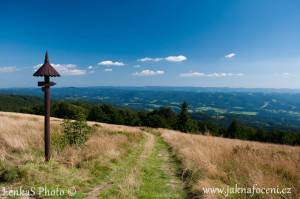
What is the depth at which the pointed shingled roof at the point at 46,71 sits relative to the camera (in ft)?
20.4

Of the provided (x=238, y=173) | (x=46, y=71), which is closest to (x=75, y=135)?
(x=46, y=71)

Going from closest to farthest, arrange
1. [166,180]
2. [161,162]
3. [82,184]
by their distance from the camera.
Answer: [82,184] → [166,180] → [161,162]

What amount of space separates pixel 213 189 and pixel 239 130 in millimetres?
68681

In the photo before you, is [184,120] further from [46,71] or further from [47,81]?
[46,71]

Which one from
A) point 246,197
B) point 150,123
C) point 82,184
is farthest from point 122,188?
point 150,123

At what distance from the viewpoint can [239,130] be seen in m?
63.2

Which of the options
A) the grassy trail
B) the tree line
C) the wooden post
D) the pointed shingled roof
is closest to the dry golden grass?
the grassy trail

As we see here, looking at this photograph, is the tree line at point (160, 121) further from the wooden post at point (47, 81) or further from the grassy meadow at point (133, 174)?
the wooden post at point (47, 81)

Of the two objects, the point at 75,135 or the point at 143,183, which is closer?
the point at 143,183

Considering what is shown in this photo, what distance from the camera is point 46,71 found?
20.7ft

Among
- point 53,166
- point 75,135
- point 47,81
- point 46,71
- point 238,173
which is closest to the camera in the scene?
point 238,173

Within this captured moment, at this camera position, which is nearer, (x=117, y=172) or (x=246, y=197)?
(x=246, y=197)

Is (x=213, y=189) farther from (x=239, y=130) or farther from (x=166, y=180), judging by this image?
(x=239, y=130)

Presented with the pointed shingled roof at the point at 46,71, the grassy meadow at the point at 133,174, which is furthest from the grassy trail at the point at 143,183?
the pointed shingled roof at the point at 46,71
